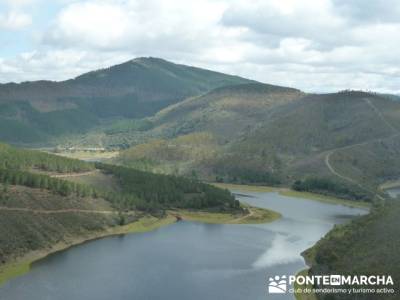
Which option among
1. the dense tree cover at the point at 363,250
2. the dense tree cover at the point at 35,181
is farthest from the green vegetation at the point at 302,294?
the dense tree cover at the point at 35,181

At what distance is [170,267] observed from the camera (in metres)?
146

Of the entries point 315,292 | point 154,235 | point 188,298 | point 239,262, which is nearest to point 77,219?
point 154,235

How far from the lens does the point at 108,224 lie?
190 meters

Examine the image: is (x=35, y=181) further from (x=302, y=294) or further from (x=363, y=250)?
(x=363, y=250)

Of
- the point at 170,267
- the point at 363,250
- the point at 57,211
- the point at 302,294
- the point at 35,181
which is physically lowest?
the point at 302,294

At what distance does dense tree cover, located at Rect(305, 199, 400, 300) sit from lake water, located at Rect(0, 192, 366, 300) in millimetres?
8793

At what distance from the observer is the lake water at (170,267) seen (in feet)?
414

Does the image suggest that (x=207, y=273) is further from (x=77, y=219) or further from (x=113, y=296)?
(x=77, y=219)

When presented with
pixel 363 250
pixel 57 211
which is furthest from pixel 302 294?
pixel 57 211

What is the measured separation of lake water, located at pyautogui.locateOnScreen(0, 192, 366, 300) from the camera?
12619 centimetres

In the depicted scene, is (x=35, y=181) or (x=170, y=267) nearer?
(x=170, y=267)

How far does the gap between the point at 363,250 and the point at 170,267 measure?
4364cm

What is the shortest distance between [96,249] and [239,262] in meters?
39.2

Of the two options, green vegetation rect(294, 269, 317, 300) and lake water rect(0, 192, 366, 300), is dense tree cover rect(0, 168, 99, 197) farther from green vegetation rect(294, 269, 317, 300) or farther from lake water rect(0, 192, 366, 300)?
green vegetation rect(294, 269, 317, 300)
